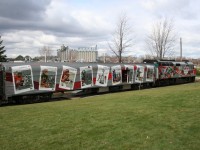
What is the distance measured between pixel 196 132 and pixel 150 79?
30261 millimetres

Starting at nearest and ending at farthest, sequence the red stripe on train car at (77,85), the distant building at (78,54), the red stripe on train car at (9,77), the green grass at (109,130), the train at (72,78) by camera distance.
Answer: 1. the green grass at (109,130)
2. the red stripe on train car at (9,77)
3. the train at (72,78)
4. the red stripe on train car at (77,85)
5. the distant building at (78,54)

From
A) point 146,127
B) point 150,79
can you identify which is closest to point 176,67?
point 150,79

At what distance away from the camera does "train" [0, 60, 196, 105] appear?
21109mm

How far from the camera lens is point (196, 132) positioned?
829 centimetres

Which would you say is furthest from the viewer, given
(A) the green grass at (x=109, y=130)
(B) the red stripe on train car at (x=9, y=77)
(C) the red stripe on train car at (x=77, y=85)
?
(C) the red stripe on train car at (x=77, y=85)

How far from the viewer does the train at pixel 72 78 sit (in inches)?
831

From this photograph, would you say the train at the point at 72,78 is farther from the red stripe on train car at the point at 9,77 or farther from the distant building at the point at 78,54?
the distant building at the point at 78,54

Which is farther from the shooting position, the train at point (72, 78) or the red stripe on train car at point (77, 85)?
the red stripe on train car at point (77, 85)

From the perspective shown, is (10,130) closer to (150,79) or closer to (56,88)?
(56,88)

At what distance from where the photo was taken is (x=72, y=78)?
26266mm

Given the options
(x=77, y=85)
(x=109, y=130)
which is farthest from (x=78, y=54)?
(x=109, y=130)

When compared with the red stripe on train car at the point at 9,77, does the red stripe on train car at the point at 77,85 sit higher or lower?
lower

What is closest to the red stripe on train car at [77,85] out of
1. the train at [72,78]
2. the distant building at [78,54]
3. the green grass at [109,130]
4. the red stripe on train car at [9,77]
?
the train at [72,78]

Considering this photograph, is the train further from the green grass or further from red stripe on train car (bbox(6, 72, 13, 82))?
the green grass
